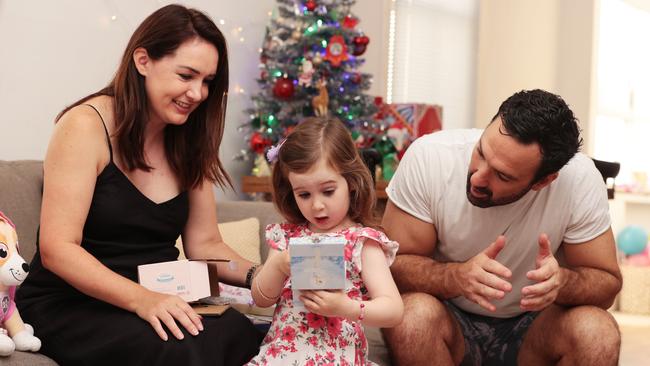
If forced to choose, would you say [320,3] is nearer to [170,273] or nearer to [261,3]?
[261,3]

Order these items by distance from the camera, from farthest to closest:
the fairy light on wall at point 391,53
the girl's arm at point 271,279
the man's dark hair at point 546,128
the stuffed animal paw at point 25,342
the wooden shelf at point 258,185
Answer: the fairy light on wall at point 391,53 → the wooden shelf at point 258,185 → the man's dark hair at point 546,128 → the girl's arm at point 271,279 → the stuffed animal paw at point 25,342

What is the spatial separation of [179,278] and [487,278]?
76 cm

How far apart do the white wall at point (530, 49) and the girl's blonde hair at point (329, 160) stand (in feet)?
14.8

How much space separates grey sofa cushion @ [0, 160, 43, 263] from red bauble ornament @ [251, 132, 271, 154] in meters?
2.08

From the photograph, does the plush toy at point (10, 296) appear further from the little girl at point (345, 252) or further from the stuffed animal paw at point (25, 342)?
the little girl at point (345, 252)

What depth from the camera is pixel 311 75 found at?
14.6 feet

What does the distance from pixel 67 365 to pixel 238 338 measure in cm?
40

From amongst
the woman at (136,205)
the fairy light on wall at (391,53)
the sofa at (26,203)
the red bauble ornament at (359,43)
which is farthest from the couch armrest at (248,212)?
the fairy light on wall at (391,53)

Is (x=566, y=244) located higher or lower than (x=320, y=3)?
lower

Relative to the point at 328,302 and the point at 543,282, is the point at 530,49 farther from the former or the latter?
the point at 328,302

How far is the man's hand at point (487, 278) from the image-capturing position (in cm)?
204

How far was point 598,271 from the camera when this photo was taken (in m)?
2.39

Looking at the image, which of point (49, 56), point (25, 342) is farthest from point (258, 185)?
point (25, 342)

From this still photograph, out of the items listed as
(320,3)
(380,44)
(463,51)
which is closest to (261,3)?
(320,3)
